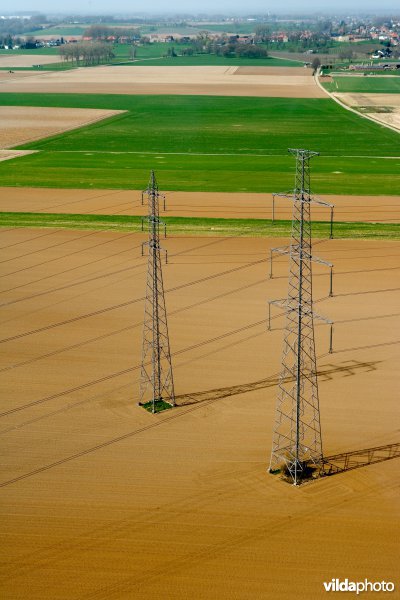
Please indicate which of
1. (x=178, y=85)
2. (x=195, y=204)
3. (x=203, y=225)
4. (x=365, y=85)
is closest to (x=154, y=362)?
(x=203, y=225)

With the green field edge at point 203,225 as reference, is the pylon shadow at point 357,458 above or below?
below

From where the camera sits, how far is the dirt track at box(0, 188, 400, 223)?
227ft

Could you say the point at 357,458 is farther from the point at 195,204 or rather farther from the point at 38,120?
the point at 38,120

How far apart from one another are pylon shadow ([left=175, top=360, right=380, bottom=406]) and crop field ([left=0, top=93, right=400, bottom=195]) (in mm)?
38387

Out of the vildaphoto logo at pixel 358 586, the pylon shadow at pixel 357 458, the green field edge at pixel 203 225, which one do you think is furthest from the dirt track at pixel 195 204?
the vildaphoto logo at pixel 358 586

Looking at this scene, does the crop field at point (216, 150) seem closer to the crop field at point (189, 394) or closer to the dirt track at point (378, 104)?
the crop field at point (189, 394)

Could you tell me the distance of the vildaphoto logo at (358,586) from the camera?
2548 centimetres

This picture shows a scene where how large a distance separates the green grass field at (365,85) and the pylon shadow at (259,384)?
127 meters

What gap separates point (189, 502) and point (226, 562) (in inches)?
133

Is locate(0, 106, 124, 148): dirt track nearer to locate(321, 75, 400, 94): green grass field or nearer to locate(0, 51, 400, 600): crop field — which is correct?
locate(0, 51, 400, 600): crop field

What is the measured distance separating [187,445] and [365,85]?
493 ft

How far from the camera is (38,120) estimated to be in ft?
419

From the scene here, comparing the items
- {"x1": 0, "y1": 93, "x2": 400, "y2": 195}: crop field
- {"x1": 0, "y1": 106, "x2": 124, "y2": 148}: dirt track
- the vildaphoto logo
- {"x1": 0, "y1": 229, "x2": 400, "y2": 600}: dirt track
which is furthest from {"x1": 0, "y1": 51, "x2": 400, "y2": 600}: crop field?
{"x1": 0, "y1": 106, "x2": 124, "y2": 148}: dirt track

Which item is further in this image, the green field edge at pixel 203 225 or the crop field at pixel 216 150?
the crop field at pixel 216 150
